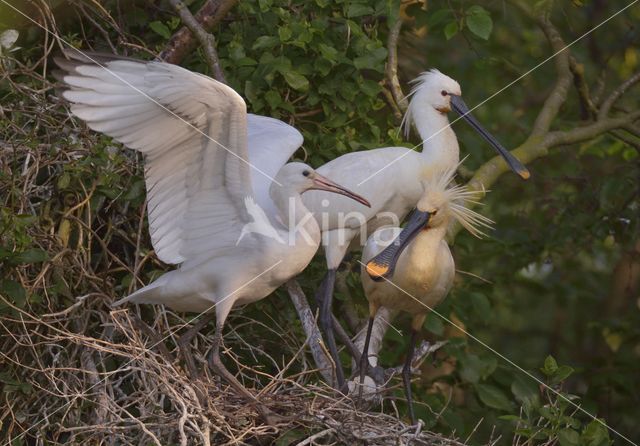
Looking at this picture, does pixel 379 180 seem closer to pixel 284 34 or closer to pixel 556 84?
pixel 284 34

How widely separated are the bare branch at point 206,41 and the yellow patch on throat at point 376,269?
3.38 feet

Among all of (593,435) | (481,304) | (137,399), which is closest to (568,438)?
(593,435)

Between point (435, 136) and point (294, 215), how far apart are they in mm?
1183

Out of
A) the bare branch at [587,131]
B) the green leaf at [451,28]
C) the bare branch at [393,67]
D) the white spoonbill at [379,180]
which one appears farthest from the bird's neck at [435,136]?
the bare branch at [587,131]

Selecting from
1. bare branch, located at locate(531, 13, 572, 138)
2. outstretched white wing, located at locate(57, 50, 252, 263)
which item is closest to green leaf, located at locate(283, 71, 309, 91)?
outstretched white wing, located at locate(57, 50, 252, 263)

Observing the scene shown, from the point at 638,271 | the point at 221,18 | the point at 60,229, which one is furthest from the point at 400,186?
the point at 638,271

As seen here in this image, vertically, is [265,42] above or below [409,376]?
above

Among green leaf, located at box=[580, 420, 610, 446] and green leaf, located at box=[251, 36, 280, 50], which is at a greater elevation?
green leaf, located at box=[251, 36, 280, 50]

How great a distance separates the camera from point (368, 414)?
537 centimetres

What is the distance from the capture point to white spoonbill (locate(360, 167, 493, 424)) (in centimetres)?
609

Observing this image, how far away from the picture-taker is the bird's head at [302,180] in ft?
19.4

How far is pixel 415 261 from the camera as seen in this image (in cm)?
617

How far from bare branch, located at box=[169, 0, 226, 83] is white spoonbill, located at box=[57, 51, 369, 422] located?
1.71 ft

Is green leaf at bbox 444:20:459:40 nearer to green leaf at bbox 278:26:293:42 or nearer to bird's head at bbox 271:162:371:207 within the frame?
green leaf at bbox 278:26:293:42
